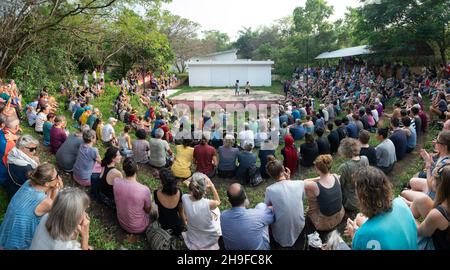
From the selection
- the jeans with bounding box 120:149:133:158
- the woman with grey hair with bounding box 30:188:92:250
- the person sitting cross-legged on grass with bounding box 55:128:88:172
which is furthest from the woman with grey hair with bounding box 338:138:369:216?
the jeans with bounding box 120:149:133:158

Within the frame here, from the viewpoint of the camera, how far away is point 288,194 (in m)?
3.63

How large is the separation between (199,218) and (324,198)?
1581mm

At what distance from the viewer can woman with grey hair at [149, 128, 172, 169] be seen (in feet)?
23.3

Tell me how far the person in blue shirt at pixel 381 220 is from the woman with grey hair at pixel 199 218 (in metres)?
1.74

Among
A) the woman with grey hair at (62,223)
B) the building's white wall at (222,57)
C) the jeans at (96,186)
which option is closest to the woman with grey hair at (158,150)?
the jeans at (96,186)

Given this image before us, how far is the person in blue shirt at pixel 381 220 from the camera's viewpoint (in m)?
2.26

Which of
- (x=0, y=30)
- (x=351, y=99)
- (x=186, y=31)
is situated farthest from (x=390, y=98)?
(x=186, y=31)

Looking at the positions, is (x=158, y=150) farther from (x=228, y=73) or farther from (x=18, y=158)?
(x=228, y=73)

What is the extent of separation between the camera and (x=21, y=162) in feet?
13.9

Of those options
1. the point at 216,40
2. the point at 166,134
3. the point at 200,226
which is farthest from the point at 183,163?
the point at 216,40

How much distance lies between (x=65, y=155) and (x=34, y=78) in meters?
10.1

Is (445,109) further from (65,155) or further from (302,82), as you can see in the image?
(302,82)

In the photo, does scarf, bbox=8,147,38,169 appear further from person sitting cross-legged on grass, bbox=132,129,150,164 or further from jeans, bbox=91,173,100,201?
person sitting cross-legged on grass, bbox=132,129,150,164

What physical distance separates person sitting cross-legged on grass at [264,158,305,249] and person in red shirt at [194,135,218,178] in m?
3.17
